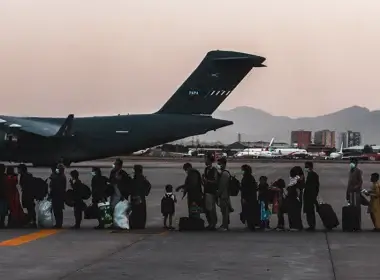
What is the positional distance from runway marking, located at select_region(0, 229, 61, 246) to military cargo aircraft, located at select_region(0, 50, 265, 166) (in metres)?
27.4

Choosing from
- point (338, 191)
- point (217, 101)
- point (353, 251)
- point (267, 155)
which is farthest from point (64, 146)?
point (267, 155)

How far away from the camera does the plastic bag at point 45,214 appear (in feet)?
60.4

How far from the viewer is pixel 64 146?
152ft

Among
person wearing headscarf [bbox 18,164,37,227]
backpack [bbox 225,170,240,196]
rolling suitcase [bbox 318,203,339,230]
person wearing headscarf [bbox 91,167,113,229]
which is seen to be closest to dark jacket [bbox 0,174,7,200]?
person wearing headscarf [bbox 18,164,37,227]

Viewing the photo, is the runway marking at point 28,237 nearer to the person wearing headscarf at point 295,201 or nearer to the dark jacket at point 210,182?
the dark jacket at point 210,182

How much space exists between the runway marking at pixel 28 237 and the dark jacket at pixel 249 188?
14.9 ft

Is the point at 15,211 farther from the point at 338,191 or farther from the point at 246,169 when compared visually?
the point at 338,191

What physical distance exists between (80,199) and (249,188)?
13.5ft

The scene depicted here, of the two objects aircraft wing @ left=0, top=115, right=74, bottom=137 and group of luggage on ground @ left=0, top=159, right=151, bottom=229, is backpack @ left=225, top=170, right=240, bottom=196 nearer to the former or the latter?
group of luggage on ground @ left=0, top=159, right=151, bottom=229

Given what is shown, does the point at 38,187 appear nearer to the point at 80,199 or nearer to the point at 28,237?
the point at 80,199

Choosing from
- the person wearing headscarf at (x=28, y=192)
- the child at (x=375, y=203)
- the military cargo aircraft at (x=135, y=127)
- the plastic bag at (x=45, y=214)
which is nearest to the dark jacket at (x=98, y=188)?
the plastic bag at (x=45, y=214)

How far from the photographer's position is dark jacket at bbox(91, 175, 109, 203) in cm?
1827

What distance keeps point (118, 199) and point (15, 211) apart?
104 inches

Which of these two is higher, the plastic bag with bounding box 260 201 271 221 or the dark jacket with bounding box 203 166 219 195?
the dark jacket with bounding box 203 166 219 195
